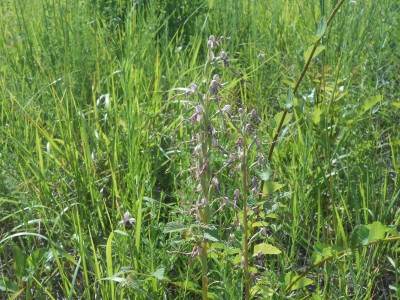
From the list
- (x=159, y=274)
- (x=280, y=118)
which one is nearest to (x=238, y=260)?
(x=159, y=274)

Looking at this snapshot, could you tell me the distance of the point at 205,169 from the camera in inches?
63.2

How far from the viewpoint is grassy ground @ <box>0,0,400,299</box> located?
1733mm

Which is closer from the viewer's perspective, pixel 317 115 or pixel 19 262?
pixel 19 262

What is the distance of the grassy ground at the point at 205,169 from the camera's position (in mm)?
1733

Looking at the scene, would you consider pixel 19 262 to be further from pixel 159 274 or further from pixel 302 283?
pixel 302 283

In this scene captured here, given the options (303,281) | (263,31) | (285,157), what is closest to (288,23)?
(263,31)

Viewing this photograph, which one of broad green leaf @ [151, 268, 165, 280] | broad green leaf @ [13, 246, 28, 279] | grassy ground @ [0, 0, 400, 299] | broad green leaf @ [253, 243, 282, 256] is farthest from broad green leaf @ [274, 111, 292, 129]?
broad green leaf @ [13, 246, 28, 279]

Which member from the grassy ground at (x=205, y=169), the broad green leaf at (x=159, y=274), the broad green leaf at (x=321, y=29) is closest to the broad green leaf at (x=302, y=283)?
the grassy ground at (x=205, y=169)

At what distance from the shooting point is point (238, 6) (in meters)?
3.60

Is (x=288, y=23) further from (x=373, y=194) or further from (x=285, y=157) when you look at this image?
(x=373, y=194)

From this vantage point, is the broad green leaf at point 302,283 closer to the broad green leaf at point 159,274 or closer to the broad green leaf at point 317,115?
the broad green leaf at point 159,274

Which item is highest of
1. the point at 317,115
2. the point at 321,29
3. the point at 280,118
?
the point at 321,29

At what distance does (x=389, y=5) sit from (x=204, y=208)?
214cm

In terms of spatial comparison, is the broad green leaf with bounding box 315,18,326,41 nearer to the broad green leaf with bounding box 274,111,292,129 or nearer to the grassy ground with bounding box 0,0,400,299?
the grassy ground with bounding box 0,0,400,299
